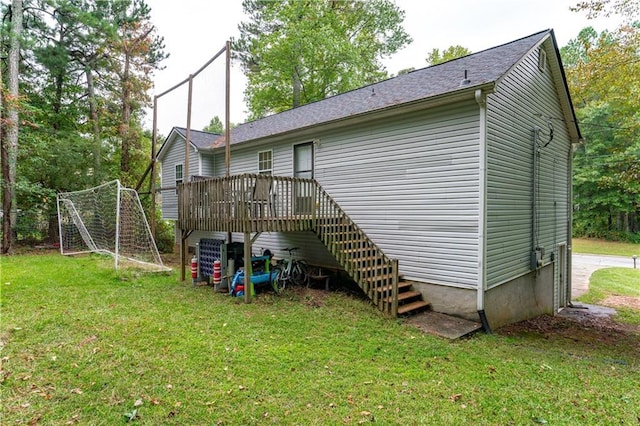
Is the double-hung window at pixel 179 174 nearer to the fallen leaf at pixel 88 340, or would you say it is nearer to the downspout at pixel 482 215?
the fallen leaf at pixel 88 340

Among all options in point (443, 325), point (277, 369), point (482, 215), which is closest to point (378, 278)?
point (443, 325)

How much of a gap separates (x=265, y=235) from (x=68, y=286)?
16.2 feet

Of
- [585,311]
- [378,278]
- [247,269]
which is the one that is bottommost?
[585,311]

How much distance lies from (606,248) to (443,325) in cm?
2652

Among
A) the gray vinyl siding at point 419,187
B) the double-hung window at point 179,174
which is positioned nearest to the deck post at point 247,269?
the gray vinyl siding at point 419,187

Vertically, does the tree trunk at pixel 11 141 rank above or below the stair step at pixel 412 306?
above

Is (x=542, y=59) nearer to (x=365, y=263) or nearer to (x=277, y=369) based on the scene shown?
(x=365, y=263)

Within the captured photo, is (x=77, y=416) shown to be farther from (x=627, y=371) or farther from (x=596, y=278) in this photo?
(x=596, y=278)

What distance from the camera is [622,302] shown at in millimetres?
10719

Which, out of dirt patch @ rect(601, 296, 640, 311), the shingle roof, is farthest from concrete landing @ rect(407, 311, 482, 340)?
dirt patch @ rect(601, 296, 640, 311)

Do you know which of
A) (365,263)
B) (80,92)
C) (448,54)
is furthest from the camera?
(448,54)

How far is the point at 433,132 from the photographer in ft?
21.1

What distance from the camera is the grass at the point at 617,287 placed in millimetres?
9369

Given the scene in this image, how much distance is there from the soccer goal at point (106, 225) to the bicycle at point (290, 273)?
4001mm
